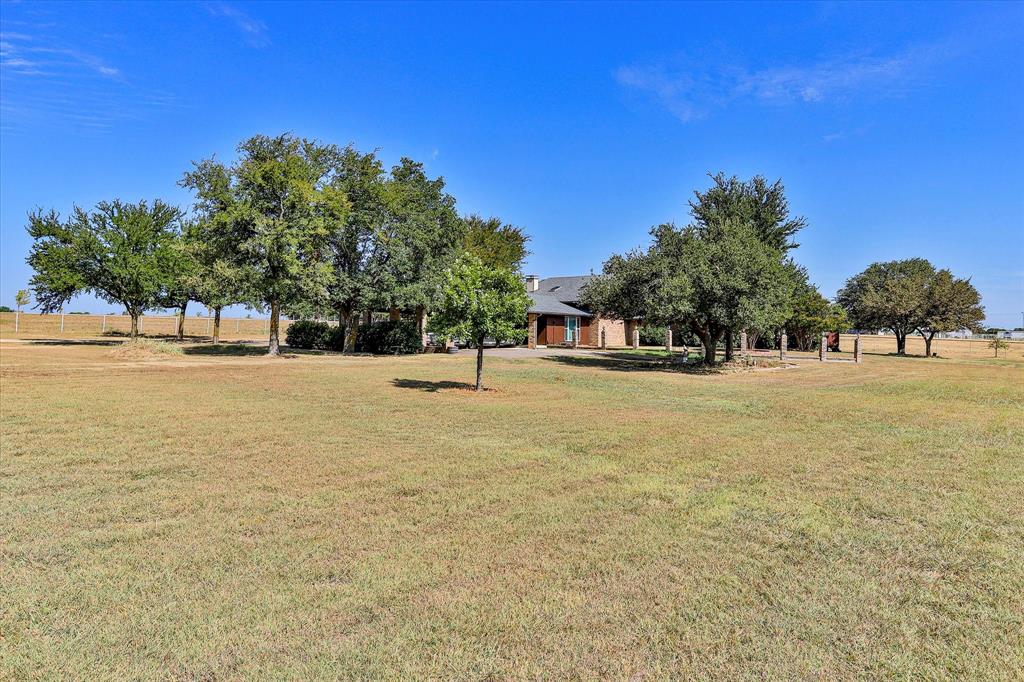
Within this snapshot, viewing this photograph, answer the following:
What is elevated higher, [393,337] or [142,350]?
[393,337]

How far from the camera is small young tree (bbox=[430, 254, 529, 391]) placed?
1381 centimetres

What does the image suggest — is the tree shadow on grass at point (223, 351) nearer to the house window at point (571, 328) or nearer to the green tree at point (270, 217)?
the green tree at point (270, 217)

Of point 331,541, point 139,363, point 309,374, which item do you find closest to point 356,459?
point 331,541

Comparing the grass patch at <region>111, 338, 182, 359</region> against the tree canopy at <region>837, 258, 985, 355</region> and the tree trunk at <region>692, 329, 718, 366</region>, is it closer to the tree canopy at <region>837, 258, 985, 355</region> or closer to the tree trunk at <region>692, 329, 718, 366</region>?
the tree trunk at <region>692, 329, 718, 366</region>

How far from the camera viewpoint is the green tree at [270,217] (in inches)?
989

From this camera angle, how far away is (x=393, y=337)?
31.8 metres

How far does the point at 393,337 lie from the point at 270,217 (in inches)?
361

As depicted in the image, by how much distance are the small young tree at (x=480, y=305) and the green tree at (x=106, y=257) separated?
27203 mm

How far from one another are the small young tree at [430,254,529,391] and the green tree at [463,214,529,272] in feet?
90.8

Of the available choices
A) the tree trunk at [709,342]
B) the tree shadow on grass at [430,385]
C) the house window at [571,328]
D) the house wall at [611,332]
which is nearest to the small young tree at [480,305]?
the tree shadow on grass at [430,385]

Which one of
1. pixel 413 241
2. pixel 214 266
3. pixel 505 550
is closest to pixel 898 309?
pixel 413 241

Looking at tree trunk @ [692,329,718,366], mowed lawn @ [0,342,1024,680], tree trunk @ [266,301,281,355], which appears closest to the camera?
mowed lawn @ [0,342,1024,680]

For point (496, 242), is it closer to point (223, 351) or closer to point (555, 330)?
point (555, 330)

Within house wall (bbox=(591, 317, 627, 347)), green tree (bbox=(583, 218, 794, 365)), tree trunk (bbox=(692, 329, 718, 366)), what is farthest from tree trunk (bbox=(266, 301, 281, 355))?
house wall (bbox=(591, 317, 627, 347))
